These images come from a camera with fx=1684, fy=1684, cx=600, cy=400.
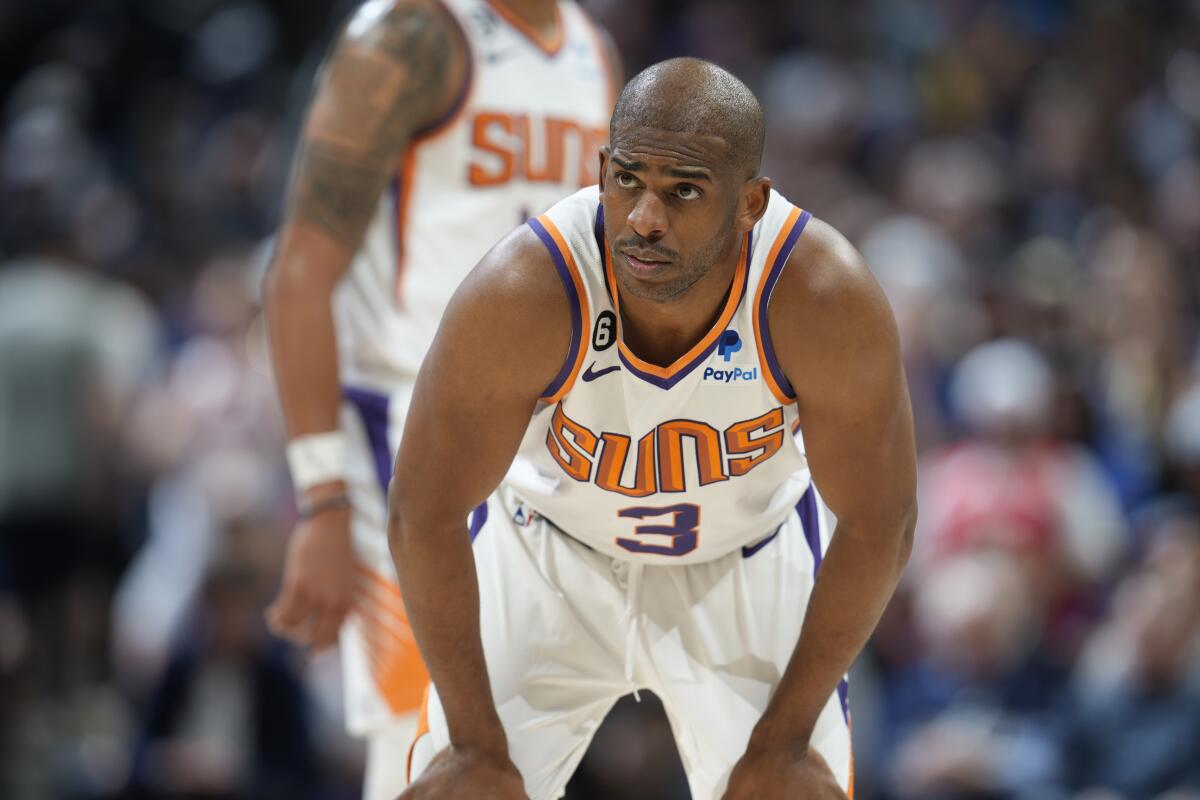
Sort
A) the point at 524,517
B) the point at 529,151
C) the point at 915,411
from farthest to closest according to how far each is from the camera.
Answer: the point at 915,411 → the point at 529,151 → the point at 524,517

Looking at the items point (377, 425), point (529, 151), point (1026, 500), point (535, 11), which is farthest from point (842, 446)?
point (1026, 500)

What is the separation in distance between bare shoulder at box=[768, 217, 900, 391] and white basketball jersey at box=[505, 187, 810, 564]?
3 centimetres

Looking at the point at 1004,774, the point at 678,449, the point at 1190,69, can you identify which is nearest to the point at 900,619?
the point at 1004,774

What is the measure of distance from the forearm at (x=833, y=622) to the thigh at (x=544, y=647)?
14.8 inches

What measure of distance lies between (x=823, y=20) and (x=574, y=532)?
24.4ft

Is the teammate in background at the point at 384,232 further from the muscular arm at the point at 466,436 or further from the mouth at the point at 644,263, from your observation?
the mouth at the point at 644,263

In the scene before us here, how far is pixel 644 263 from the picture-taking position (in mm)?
2660

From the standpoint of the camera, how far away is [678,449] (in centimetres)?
297

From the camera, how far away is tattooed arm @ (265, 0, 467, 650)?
3719 mm

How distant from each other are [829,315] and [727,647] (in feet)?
2.51

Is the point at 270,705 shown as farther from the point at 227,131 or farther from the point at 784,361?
the point at 227,131

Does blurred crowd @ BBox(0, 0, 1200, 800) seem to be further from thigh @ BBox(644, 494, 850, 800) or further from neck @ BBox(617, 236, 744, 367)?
neck @ BBox(617, 236, 744, 367)

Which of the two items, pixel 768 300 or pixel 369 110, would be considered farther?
pixel 369 110

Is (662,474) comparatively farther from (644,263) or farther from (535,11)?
(535,11)
